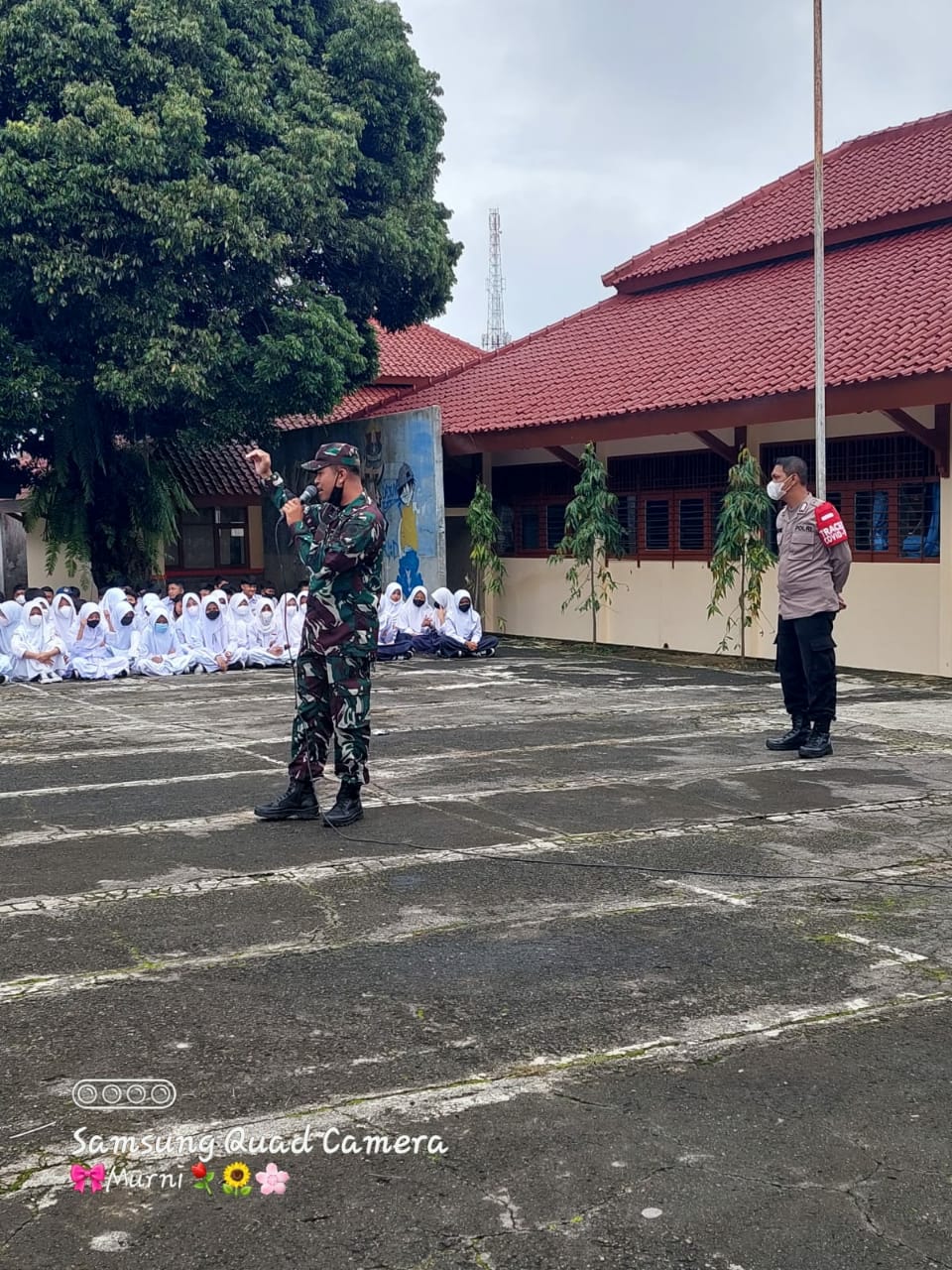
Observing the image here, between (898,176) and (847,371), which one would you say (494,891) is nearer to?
(847,371)

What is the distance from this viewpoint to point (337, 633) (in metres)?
6.69

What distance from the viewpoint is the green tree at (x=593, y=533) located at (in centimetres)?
1744

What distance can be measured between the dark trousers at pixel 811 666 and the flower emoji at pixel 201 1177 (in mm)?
6167

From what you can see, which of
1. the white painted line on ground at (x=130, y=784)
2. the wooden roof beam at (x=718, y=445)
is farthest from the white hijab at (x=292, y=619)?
the white painted line on ground at (x=130, y=784)

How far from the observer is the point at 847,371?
46.2ft

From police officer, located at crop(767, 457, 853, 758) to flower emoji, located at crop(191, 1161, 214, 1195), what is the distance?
614cm

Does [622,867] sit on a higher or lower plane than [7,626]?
lower

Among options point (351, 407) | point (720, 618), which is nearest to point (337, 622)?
point (720, 618)

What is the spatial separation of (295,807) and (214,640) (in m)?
9.97

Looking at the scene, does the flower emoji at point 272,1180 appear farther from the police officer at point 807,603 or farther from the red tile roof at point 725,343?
the red tile roof at point 725,343

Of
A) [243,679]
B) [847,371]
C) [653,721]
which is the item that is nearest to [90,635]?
[243,679]

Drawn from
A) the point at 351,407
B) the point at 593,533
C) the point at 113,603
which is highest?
the point at 351,407

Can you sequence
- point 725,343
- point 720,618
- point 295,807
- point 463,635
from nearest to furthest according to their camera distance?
point 295,807
point 720,618
point 725,343
point 463,635

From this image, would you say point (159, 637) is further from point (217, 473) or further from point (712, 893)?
point (712, 893)
